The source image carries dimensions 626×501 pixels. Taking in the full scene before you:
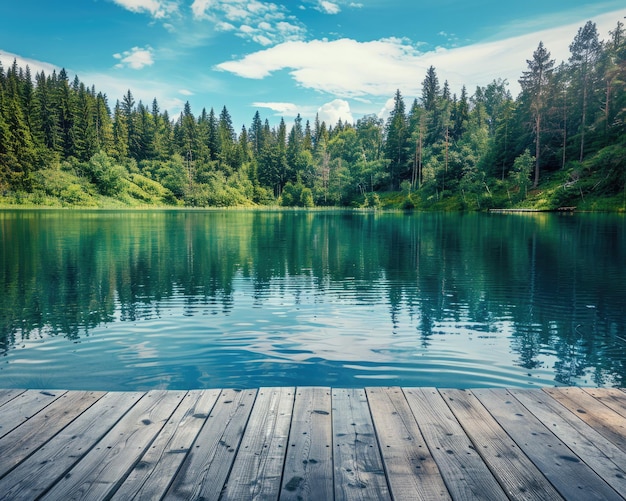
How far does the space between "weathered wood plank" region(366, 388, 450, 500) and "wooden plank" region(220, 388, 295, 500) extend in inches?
30.7

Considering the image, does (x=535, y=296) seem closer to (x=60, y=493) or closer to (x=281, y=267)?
(x=281, y=267)

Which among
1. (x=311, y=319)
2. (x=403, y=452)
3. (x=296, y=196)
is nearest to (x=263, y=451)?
(x=403, y=452)

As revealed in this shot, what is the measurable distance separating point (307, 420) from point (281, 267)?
15654 millimetres

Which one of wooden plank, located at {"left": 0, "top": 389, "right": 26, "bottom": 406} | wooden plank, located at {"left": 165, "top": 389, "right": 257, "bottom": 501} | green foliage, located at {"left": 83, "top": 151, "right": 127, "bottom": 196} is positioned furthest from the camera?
green foliage, located at {"left": 83, "top": 151, "right": 127, "bottom": 196}

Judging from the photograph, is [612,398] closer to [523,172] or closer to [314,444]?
[314,444]

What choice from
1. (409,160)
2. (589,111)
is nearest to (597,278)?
(589,111)

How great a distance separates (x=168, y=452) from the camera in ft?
11.2

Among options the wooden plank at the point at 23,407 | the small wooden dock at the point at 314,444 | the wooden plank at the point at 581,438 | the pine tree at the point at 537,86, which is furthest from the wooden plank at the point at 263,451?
the pine tree at the point at 537,86

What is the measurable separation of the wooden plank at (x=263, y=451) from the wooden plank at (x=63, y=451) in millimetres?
1214

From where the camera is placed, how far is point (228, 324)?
10.8 metres

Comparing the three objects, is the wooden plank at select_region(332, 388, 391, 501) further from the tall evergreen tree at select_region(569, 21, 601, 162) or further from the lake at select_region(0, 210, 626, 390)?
the tall evergreen tree at select_region(569, 21, 601, 162)

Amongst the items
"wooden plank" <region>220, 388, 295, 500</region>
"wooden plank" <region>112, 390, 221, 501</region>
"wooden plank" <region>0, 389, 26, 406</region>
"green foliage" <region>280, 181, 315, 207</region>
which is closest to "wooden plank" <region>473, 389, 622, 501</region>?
"wooden plank" <region>220, 388, 295, 500</region>

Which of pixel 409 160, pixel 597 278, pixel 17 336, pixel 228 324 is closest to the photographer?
pixel 17 336

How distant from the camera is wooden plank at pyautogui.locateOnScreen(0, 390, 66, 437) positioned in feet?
12.8
